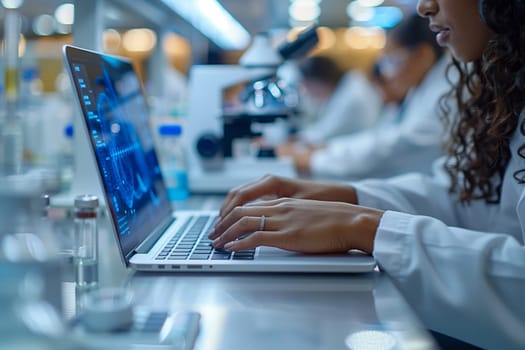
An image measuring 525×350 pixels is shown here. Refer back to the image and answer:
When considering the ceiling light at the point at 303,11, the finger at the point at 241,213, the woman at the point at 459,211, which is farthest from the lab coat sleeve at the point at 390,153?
the finger at the point at 241,213

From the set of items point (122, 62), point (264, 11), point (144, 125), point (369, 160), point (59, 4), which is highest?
point (264, 11)

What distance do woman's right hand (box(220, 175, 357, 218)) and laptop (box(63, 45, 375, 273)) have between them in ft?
0.30

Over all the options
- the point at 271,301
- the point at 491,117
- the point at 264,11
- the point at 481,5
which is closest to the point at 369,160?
the point at 264,11

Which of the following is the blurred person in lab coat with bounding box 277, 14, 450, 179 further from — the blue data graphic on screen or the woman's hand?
the woman's hand

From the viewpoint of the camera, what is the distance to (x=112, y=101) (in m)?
0.99

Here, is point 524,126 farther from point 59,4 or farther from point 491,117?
point 59,4

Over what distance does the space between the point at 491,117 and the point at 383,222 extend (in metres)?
0.44

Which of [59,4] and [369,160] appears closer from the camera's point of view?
[59,4]

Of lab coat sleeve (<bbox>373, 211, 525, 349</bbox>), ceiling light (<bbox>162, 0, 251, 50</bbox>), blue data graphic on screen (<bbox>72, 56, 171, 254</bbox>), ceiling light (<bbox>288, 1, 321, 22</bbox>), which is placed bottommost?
lab coat sleeve (<bbox>373, 211, 525, 349</bbox>)

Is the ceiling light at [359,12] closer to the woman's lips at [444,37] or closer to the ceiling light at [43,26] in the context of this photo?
Answer: the ceiling light at [43,26]

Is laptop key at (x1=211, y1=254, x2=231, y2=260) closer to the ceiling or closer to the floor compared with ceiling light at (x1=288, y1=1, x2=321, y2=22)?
closer to the floor

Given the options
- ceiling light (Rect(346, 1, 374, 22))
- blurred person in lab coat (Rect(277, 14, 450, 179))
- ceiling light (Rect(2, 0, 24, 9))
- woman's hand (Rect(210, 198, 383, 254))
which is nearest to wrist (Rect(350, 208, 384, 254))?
woman's hand (Rect(210, 198, 383, 254))

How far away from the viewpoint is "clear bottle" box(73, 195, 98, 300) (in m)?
0.75

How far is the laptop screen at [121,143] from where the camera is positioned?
32.4 inches
